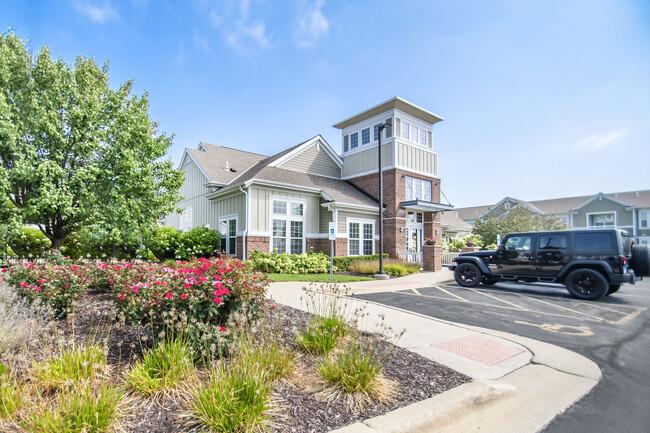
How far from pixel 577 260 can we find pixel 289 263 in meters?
10.2

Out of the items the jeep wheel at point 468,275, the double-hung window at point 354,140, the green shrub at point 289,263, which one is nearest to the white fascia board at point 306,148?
the double-hung window at point 354,140

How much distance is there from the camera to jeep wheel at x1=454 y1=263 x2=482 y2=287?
11386 millimetres

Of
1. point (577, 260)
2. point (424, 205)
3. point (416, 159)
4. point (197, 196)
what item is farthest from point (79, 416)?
point (416, 159)

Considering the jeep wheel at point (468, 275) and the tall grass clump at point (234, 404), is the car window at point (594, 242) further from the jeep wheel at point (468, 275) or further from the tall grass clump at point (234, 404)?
the tall grass clump at point (234, 404)

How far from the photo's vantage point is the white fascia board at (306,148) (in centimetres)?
1870

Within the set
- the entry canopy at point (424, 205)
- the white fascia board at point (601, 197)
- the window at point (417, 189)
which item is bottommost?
the entry canopy at point (424, 205)

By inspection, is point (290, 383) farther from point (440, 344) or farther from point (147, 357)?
point (440, 344)

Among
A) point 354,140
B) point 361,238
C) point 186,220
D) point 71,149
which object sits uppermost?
point 354,140

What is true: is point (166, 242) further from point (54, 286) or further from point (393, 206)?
point (393, 206)

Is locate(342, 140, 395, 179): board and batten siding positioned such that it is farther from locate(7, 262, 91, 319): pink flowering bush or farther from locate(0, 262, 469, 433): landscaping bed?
locate(7, 262, 91, 319): pink flowering bush

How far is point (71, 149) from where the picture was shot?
35.9ft

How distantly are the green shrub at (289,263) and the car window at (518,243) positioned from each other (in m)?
7.68

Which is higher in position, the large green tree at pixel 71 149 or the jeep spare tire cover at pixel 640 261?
the large green tree at pixel 71 149

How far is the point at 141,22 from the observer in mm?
8039
